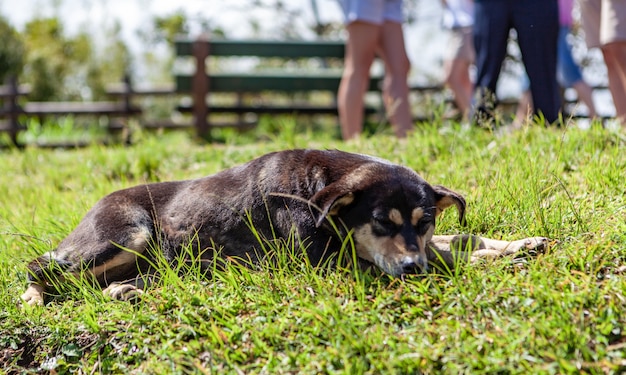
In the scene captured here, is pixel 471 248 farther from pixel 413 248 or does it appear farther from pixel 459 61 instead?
pixel 459 61

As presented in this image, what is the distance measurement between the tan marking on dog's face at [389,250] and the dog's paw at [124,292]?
1.16 m

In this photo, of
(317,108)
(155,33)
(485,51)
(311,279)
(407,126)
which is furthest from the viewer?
(155,33)

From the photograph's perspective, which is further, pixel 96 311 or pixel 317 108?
pixel 317 108

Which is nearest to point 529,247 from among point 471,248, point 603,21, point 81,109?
point 471,248

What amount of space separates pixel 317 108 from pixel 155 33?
1144 centimetres

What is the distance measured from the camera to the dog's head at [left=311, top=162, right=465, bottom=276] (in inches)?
129

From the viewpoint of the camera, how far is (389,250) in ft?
10.8

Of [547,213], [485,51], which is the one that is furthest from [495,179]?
[485,51]

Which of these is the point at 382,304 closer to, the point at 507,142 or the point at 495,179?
the point at 495,179

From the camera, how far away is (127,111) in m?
12.4

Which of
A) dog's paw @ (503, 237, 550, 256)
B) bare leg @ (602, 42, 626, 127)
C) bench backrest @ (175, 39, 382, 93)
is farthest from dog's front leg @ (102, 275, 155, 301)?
bench backrest @ (175, 39, 382, 93)

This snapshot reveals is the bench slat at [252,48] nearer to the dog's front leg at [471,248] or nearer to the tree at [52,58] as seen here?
the dog's front leg at [471,248]

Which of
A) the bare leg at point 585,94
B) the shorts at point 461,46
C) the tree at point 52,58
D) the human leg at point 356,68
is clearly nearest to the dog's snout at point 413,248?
the human leg at point 356,68

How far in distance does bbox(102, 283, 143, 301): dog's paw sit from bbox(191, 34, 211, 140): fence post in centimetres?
681
